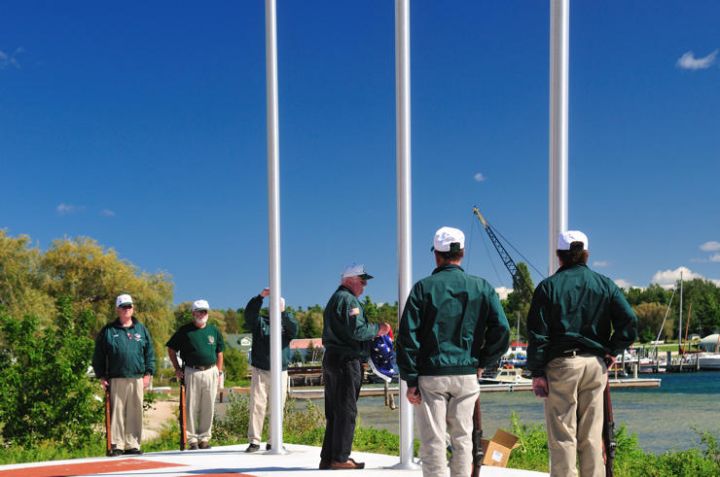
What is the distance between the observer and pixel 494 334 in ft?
19.2

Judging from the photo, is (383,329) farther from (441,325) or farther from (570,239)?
(570,239)

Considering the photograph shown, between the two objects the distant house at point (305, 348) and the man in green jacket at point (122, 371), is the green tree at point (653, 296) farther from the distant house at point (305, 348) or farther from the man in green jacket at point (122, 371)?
the man in green jacket at point (122, 371)

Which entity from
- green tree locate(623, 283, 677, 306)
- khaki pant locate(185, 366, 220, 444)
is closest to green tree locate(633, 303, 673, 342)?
green tree locate(623, 283, 677, 306)

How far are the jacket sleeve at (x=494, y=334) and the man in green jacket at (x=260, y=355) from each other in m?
4.04

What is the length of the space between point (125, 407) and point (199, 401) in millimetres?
904

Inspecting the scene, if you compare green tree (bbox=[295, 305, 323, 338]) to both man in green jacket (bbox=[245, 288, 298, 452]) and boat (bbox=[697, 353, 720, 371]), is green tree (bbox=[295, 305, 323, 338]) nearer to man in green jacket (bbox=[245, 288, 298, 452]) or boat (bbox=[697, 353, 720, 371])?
boat (bbox=[697, 353, 720, 371])

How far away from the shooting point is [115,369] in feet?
34.0

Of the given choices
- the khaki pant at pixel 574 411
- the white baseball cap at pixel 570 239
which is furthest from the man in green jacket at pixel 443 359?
the white baseball cap at pixel 570 239

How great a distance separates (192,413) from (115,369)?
1103 millimetres

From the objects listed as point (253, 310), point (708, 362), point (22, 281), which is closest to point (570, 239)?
point (253, 310)

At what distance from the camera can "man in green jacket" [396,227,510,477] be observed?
568 centimetres

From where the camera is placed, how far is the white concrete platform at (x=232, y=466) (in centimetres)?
797

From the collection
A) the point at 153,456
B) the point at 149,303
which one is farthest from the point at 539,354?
the point at 149,303

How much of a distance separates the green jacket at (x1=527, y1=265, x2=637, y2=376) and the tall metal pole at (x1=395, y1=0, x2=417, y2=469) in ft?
6.90
